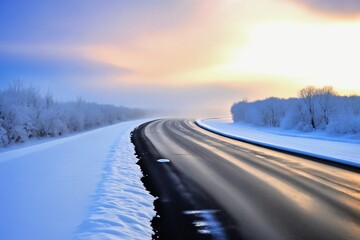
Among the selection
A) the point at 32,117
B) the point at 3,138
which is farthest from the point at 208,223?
the point at 32,117

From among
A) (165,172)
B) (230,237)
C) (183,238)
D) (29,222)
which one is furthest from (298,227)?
(165,172)

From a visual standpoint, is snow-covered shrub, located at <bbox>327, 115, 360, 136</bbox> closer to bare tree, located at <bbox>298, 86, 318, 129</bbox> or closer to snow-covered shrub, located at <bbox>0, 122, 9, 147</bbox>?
Answer: bare tree, located at <bbox>298, 86, 318, 129</bbox>

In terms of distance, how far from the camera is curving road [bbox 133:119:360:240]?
5145mm

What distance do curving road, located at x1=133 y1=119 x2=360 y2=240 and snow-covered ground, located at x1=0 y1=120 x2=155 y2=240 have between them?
1.73 ft

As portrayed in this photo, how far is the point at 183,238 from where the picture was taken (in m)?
4.79

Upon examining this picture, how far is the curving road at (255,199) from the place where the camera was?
514 cm

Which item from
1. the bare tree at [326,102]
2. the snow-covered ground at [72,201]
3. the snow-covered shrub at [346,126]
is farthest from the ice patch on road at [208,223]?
the bare tree at [326,102]

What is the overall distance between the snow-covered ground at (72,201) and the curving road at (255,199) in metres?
0.53

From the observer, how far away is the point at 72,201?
657 cm

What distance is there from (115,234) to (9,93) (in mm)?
34055

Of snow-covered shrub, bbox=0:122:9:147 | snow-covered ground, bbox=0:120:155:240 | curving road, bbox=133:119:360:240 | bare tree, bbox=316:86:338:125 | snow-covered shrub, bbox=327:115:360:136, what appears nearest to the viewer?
snow-covered ground, bbox=0:120:155:240

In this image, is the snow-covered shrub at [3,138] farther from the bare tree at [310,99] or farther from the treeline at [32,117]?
the bare tree at [310,99]

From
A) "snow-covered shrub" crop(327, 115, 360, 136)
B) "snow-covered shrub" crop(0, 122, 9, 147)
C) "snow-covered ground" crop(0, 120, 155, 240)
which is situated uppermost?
"snow-covered shrub" crop(0, 122, 9, 147)

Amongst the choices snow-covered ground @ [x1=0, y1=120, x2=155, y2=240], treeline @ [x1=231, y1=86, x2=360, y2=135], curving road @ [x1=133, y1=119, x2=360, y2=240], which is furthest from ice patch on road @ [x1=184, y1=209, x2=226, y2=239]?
treeline @ [x1=231, y1=86, x2=360, y2=135]
